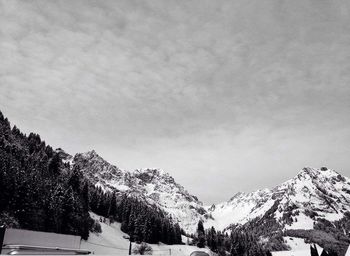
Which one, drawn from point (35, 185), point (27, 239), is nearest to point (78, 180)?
point (35, 185)

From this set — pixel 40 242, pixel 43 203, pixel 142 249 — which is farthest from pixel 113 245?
pixel 40 242

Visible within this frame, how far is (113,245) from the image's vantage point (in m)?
123

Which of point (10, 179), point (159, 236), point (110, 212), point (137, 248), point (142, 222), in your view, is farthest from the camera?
point (110, 212)

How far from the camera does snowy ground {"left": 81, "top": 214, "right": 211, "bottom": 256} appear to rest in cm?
10813

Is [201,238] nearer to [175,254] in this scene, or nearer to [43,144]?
[175,254]

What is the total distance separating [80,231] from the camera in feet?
334

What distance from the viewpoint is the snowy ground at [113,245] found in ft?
355

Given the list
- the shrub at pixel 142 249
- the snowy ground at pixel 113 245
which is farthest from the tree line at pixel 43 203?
the shrub at pixel 142 249

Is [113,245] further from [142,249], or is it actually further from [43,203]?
[43,203]

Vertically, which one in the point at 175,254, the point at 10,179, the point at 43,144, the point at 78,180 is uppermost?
the point at 43,144

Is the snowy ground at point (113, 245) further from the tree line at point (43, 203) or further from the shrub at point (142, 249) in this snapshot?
the tree line at point (43, 203)

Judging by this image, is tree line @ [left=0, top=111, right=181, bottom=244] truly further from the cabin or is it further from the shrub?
the cabin

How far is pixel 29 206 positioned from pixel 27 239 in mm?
54793

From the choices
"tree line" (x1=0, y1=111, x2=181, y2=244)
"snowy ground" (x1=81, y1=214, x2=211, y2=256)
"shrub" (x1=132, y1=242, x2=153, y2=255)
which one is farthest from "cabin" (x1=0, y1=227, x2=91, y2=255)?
"shrub" (x1=132, y1=242, x2=153, y2=255)
